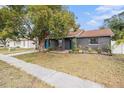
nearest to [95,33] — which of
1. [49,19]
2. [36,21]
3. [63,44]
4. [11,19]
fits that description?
[63,44]

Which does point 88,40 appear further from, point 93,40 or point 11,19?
point 11,19

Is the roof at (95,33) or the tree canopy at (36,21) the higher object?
the tree canopy at (36,21)

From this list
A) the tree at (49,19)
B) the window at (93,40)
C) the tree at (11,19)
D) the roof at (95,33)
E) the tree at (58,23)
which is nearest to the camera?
the tree at (49,19)

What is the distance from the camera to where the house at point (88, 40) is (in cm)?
2723

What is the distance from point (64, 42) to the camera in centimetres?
3322

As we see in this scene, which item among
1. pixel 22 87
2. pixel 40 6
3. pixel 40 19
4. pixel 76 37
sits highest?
pixel 40 6

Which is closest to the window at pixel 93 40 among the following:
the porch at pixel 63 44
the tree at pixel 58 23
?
the porch at pixel 63 44

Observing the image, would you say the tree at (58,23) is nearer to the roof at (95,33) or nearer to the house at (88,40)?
the house at (88,40)

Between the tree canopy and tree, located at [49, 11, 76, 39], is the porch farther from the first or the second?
tree, located at [49, 11, 76, 39]

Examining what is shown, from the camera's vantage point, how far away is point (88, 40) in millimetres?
29391

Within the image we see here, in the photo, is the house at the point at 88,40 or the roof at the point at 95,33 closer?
the house at the point at 88,40
